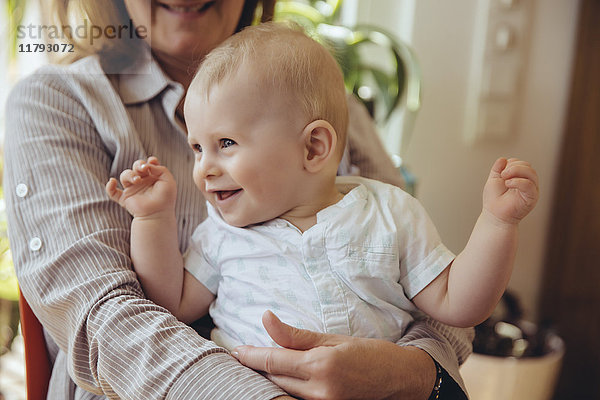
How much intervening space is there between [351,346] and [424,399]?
0.18 m

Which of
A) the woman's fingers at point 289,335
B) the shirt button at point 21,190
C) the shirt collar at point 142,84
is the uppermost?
the shirt collar at point 142,84

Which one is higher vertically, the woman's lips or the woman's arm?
the woman's lips

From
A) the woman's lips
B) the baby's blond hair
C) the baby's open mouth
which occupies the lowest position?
the baby's open mouth

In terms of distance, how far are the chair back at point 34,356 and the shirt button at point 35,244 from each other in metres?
0.12

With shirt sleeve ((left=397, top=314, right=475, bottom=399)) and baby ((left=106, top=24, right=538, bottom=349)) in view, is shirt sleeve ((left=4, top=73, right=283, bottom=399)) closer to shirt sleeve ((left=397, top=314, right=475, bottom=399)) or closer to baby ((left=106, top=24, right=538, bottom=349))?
baby ((left=106, top=24, right=538, bottom=349))

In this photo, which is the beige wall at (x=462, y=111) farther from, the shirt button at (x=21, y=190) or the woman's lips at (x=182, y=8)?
the shirt button at (x=21, y=190)

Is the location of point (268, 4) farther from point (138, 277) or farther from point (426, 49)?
point (426, 49)

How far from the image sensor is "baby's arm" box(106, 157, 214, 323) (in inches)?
33.7

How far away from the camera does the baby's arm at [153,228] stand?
0.86m

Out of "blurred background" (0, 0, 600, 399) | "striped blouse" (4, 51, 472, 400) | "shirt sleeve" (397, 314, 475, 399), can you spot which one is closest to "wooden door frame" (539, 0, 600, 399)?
"blurred background" (0, 0, 600, 399)

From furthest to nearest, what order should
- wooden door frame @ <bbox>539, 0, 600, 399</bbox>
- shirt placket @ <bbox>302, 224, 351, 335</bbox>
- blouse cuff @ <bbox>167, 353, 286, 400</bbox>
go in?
wooden door frame @ <bbox>539, 0, 600, 399</bbox>, shirt placket @ <bbox>302, 224, 351, 335</bbox>, blouse cuff @ <bbox>167, 353, 286, 400</bbox>

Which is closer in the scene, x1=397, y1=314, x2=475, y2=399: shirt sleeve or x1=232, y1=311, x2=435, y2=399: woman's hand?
x1=232, y1=311, x2=435, y2=399: woman's hand

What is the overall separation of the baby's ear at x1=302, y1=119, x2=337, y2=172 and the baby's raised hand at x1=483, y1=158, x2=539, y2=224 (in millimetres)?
236

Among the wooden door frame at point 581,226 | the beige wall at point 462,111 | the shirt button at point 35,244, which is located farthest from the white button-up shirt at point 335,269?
the wooden door frame at point 581,226
